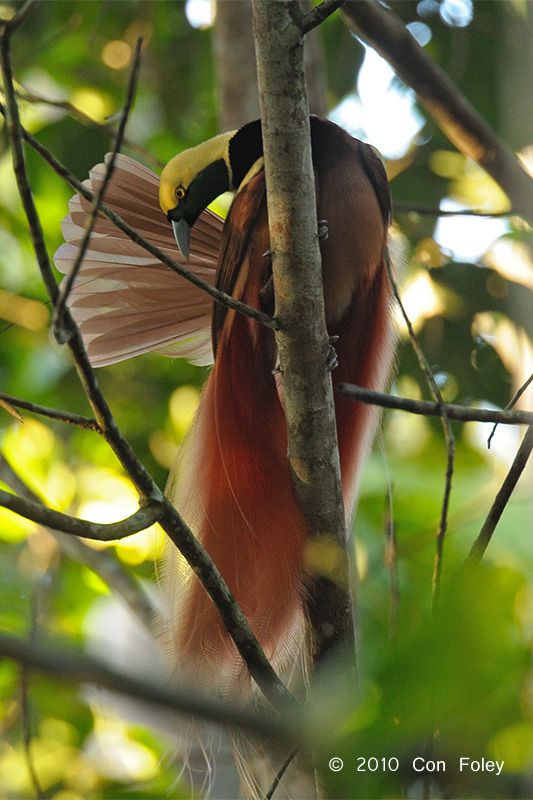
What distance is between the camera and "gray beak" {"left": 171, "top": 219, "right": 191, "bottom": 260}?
1.99 metres

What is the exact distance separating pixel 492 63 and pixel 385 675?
266 centimetres

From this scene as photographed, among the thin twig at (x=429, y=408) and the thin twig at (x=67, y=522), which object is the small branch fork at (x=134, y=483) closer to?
the thin twig at (x=67, y=522)

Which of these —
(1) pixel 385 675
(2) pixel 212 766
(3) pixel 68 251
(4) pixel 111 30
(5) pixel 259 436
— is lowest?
(1) pixel 385 675

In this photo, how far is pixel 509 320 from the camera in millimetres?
2566

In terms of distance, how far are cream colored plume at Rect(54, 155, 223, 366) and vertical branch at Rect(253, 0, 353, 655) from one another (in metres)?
0.70

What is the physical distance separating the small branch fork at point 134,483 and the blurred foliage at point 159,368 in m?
0.22

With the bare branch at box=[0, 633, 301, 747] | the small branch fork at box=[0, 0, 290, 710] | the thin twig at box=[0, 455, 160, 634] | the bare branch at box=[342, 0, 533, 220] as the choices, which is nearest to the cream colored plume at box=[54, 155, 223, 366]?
the thin twig at box=[0, 455, 160, 634]

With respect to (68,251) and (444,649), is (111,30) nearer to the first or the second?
(68,251)

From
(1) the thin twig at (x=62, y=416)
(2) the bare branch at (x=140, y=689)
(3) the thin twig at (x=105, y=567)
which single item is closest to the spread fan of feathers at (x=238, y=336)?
(3) the thin twig at (x=105, y=567)

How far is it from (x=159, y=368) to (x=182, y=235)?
4.28 ft

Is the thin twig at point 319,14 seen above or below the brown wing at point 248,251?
below

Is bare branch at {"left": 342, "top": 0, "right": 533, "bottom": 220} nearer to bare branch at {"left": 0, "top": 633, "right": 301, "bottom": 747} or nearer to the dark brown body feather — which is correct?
the dark brown body feather

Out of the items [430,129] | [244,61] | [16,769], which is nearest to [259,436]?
[244,61]

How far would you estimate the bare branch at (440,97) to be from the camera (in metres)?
2.00
